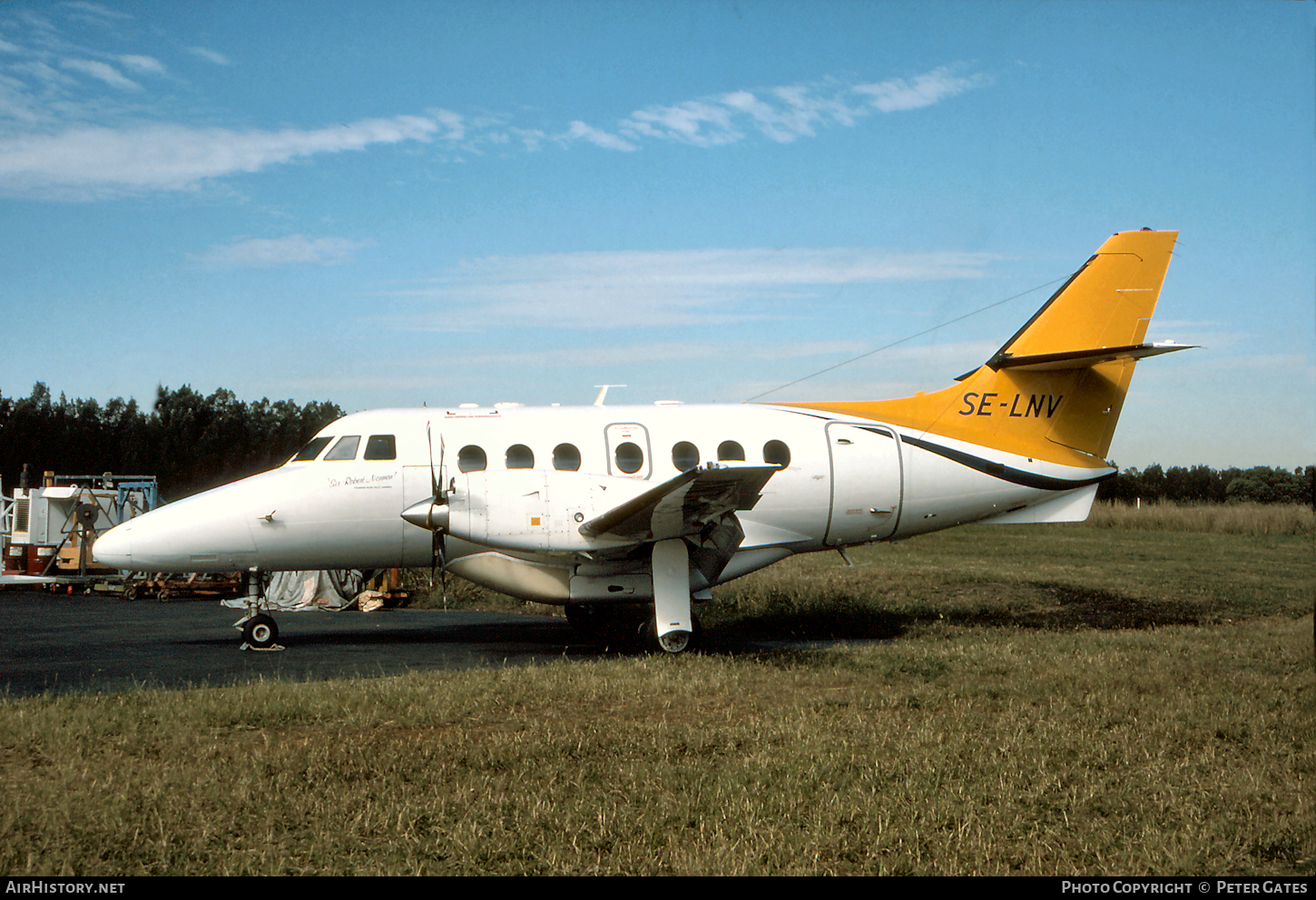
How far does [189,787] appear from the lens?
5.72 metres

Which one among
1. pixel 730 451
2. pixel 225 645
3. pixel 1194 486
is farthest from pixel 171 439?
pixel 1194 486

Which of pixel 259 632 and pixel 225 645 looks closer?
pixel 259 632

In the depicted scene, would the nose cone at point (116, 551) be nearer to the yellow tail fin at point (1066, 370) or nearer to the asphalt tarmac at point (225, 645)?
the asphalt tarmac at point (225, 645)

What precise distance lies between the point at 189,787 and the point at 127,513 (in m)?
21.0

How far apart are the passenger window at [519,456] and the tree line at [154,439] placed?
28.3 metres

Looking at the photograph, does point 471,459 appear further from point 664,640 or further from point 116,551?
point 116,551

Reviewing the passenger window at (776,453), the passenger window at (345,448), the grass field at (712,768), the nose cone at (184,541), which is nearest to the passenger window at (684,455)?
the passenger window at (776,453)

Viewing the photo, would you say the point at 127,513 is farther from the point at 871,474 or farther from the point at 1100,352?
the point at 1100,352

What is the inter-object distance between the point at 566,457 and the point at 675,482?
2.86 m

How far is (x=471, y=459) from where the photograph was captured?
1266cm

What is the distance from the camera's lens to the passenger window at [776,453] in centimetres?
1330

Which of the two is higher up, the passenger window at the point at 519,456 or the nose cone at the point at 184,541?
the passenger window at the point at 519,456

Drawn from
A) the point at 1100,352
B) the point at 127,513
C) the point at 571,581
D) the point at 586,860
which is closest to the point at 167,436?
the point at 127,513

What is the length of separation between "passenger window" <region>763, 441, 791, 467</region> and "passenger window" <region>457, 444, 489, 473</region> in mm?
3968
